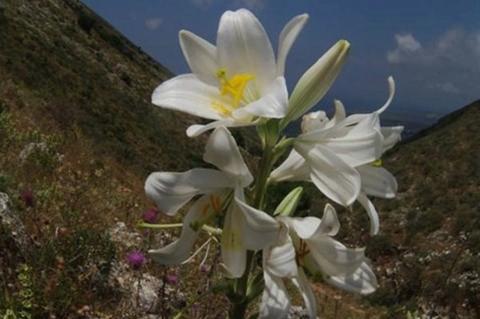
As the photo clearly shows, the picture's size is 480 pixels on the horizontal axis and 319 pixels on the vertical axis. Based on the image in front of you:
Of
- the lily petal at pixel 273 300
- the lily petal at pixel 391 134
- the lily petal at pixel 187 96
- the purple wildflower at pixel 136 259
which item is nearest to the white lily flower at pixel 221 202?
the lily petal at pixel 273 300

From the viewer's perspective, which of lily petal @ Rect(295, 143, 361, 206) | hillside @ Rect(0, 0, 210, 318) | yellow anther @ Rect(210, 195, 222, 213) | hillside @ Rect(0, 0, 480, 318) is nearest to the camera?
lily petal @ Rect(295, 143, 361, 206)

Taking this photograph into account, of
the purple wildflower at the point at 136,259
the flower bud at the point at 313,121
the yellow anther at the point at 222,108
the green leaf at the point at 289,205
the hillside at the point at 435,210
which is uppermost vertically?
the yellow anther at the point at 222,108

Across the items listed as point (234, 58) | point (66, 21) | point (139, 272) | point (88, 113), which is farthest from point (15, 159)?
point (66, 21)

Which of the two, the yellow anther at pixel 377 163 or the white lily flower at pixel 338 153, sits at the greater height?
the white lily flower at pixel 338 153

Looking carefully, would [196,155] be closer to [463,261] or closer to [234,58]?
[463,261]

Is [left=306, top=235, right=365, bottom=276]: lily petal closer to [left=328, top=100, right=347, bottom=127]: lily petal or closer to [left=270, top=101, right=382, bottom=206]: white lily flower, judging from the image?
[left=270, top=101, right=382, bottom=206]: white lily flower

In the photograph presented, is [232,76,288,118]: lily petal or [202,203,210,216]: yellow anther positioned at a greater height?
[232,76,288,118]: lily petal

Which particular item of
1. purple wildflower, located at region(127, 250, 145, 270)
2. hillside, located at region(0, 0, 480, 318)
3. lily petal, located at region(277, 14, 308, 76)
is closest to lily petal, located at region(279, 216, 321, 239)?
hillside, located at region(0, 0, 480, 318)

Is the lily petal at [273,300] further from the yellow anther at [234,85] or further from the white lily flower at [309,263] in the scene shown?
the yellow anther at [234,85]
